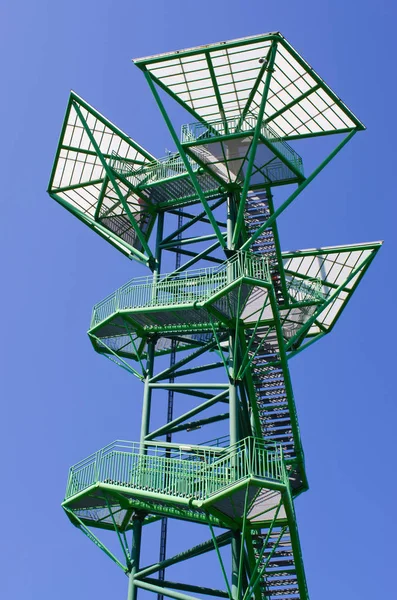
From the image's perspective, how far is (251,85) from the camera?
98.5 ft

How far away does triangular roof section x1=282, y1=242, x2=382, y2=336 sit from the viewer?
34969 millimetres

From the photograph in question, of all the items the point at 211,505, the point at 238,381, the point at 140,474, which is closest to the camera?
the point at 211,505


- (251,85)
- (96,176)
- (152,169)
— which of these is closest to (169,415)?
(152,169)

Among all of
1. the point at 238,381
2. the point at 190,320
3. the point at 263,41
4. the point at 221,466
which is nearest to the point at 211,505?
the point at 221,466

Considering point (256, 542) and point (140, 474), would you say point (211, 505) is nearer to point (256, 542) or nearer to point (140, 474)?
point (140, 474)

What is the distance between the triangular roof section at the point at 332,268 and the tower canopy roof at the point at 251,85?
5086mm

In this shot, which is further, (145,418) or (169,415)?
(169,415)

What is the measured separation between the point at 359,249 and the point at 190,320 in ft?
30.3

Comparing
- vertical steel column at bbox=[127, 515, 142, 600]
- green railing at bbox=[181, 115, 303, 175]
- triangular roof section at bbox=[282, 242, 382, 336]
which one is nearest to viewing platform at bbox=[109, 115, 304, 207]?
green railing at bbox=[181, 115, 303, 175]

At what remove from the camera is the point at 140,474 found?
1002 inches

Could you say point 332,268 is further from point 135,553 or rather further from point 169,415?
point 135,553

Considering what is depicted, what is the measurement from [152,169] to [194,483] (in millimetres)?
13290

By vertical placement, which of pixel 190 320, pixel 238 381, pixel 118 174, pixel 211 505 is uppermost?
pixel 118 174

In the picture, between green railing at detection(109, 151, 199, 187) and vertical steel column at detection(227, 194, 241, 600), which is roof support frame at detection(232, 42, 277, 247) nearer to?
vertical steel column at detection(227, 194, 241, 600)
